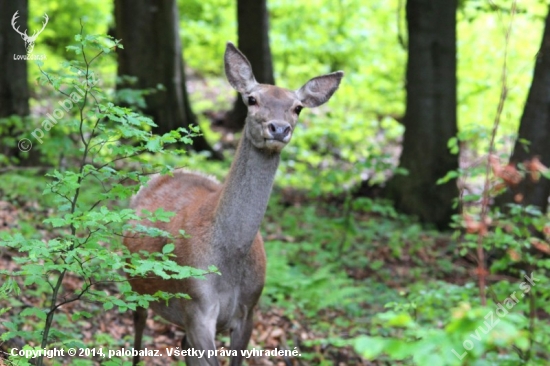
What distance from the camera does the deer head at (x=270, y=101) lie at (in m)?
5.38

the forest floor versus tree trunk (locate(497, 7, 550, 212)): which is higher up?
tree trunk (locate(497, 7, 550, 212))

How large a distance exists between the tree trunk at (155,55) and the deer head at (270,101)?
7.80 m

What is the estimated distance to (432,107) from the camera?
41.5 ft

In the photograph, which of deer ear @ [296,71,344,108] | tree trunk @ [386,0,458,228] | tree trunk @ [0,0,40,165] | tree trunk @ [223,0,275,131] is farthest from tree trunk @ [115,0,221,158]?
deer ear @ [296,71,344,108]

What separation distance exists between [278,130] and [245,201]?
1.96ft

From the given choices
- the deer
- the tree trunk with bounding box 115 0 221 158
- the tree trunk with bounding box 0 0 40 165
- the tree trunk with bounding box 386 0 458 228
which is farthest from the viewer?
the tree trunk with bounding box 115 0 221 158

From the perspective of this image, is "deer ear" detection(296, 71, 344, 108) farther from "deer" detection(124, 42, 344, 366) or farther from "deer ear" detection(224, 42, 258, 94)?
"deer ear" detection(224, 42, 258, 94)

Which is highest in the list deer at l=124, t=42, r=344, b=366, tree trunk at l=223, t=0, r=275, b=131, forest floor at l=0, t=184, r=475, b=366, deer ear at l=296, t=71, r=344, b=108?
tree trunk at l=223, t=0, r=275, b=131

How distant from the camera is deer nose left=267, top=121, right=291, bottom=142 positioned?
17.5 feet

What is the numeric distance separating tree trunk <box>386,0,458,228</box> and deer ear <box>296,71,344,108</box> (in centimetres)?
678

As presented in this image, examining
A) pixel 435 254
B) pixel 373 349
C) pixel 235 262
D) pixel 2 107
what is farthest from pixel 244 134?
pixel 435 254

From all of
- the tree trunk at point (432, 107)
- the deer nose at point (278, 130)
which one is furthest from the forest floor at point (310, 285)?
the deer nose at point (278, 130)

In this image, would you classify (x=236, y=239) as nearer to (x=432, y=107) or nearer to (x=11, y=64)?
(x=11, y=64)

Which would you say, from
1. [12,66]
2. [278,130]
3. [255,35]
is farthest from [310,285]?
[255,35]
